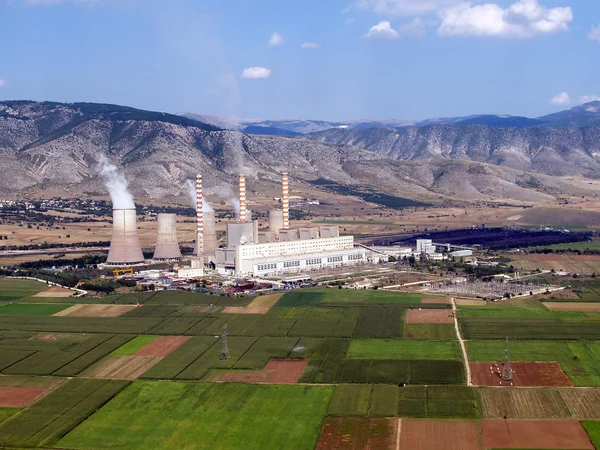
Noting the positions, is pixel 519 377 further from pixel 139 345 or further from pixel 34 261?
pixel 34 261

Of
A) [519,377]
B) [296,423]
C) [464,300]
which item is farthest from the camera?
[464,300]

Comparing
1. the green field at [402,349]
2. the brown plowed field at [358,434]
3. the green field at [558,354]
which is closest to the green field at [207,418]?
the brown plowed field at [358,434]

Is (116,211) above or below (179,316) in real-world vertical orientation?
above

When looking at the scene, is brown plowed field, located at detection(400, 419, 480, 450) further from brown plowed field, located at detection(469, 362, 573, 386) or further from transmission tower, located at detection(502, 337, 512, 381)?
transmission tower, located at detection(502, 337, 512, 381)

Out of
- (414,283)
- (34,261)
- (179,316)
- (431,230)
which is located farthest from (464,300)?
(431,230)

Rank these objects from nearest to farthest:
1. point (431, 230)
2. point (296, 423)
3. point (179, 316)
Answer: point (296, 423)
point (179, 316)
point (431, 230)

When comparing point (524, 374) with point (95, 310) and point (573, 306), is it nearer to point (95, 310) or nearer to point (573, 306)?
point (573, 306)

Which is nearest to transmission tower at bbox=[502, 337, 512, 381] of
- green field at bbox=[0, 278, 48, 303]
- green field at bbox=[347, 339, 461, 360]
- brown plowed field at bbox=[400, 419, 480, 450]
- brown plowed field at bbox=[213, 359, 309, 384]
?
green field at bbox=[347, 339, 461, 360]

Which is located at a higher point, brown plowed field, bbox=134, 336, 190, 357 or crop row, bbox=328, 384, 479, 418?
brown plowed field, bbox=134, 336, 190, 357
